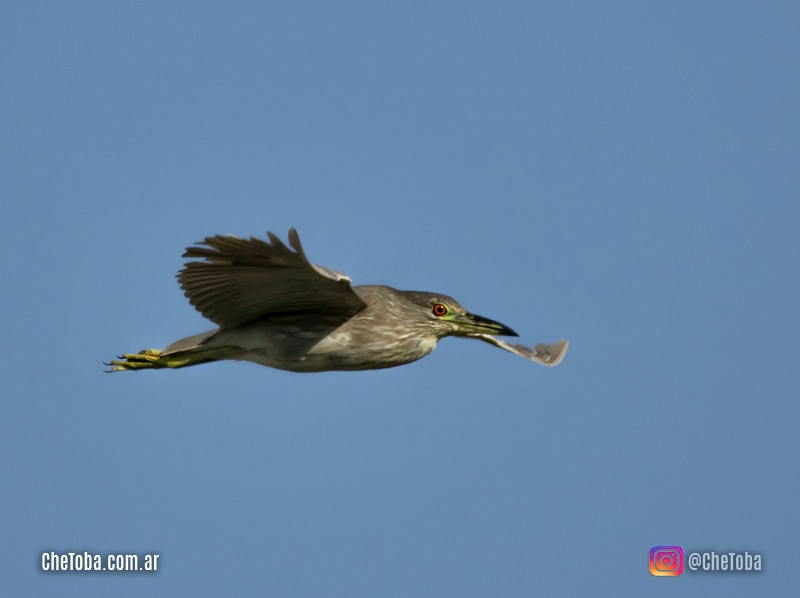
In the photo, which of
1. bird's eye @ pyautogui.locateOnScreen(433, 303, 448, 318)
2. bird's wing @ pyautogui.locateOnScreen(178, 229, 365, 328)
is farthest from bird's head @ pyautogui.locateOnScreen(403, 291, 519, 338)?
bird's wing @ pyautogui.locateOnScreen(178, 229, 365, 328)

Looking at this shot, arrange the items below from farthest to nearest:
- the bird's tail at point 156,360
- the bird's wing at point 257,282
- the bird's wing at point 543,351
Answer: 1. the bird's wing at point 543,351
2. the bird's tail at point 156,360
3. the bird's wing at point 257,282

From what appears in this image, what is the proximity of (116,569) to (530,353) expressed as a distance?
5745 millimetres

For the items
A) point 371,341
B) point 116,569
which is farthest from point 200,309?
point 116,569

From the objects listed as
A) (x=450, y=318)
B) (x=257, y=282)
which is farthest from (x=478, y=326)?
(x=257, y=282)

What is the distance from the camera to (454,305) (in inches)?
563

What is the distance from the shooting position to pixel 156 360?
14.3m

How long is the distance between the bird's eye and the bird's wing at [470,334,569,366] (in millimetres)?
1693

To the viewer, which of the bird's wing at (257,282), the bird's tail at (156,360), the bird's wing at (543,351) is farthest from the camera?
the bird's wing at (543,351)

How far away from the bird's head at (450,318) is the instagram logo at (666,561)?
182 inches

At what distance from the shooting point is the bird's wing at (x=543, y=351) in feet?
52.5

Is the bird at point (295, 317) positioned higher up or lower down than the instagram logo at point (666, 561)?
higher up

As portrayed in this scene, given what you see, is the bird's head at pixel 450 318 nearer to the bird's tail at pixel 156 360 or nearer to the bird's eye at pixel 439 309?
the bird's eye at pixel 439 309

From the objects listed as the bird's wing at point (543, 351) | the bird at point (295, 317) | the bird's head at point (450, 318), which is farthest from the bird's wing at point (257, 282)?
the bird's wing at point (543, 351)

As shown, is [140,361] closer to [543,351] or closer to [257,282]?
[257,282]
